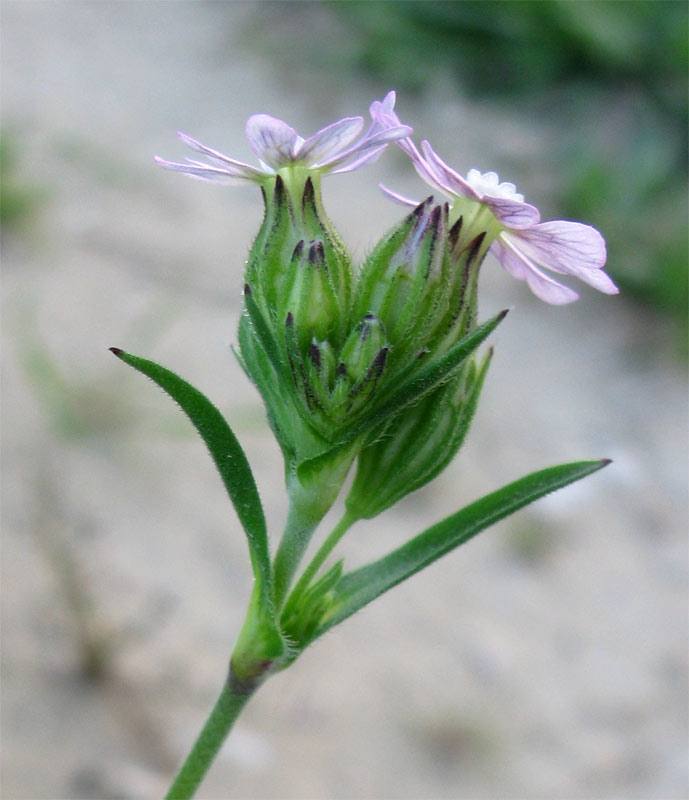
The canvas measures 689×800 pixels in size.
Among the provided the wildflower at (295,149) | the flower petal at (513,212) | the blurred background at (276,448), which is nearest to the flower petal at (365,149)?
the wildflower at (295,149)

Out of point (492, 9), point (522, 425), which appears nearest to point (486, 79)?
point (492, 9)

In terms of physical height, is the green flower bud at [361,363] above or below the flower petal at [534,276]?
below

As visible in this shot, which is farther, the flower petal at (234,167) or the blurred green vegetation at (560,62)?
the blurred green vegetation at (560,62)

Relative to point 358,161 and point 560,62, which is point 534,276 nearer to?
point 358,161

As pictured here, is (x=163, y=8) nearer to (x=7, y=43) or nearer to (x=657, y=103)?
(x=7, y=43)

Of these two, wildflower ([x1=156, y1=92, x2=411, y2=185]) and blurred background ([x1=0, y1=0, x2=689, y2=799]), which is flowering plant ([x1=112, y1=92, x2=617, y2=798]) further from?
blurred background ([x1=0, y1=0, x2=689, y2=799])

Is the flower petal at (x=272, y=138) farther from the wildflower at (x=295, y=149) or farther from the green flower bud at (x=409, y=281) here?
the green flower bud at (x=409, y=281)

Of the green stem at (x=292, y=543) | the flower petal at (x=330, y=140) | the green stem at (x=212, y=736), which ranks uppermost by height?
the flower petal at (x=330, y=140)

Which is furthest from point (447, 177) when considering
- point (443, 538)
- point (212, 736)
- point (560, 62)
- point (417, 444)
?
point (560, 62)
